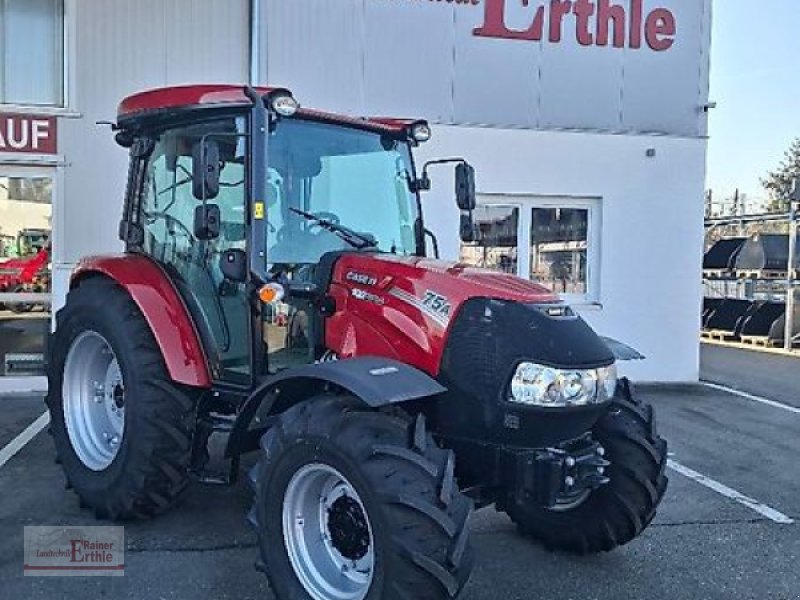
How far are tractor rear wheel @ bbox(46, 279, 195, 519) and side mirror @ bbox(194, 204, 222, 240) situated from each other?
3.25 feet

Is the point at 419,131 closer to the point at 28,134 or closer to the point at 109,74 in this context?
the point at 109,74

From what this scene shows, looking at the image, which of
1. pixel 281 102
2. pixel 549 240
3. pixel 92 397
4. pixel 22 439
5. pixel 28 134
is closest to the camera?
pixel 281 102

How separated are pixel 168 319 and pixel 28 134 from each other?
16.8 feet

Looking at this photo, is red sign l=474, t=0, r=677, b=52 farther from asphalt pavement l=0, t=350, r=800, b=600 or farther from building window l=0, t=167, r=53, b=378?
asphalt pavement l=0, t=350, r=800, b=600

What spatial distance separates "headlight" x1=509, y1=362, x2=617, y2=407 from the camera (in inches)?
137

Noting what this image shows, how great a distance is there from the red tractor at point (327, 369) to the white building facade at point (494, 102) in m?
4.05

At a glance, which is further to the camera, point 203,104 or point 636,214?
point 636,214

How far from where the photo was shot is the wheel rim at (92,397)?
511 centimetres

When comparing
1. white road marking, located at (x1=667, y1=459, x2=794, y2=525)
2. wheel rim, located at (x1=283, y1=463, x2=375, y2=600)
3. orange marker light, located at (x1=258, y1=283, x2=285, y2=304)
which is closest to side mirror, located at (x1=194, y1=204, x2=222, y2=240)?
orange marker light, located at (x1=258, y1=283, x2=285, y2=304)

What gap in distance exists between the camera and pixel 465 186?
472 centimetres

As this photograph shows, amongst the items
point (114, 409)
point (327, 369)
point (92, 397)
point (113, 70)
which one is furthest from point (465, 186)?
point (113, 70)

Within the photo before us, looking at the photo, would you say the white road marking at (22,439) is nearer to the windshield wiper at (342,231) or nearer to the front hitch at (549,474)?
the windshield wiper at (342,231)

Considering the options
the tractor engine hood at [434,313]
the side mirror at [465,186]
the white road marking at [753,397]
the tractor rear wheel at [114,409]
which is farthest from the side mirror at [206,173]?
the white road marking at [753,397]

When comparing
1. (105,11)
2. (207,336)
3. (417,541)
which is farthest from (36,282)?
(417,541)
